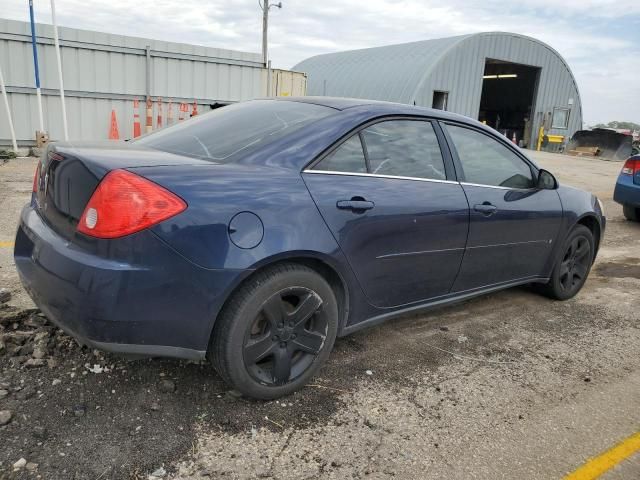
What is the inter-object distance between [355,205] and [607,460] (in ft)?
5.52

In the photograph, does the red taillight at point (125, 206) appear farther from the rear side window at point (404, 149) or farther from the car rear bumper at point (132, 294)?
the rear side window at point (404, 149)

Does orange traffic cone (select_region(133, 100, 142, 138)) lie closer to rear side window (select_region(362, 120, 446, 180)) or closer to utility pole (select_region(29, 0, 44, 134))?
utility pole (select_region(29, 0, 44, 134))

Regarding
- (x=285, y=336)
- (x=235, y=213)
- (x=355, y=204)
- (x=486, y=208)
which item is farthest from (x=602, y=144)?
(x=235, y=213)

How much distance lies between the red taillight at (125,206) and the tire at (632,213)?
8.76m

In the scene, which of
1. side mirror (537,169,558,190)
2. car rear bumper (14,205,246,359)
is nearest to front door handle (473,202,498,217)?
side mirror (537,169,558,190)

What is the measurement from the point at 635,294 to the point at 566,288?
94cm

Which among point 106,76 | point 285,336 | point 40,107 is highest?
point 106,76

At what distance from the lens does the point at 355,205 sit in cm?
280

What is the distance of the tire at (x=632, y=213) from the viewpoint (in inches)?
351

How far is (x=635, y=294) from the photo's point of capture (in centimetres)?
504

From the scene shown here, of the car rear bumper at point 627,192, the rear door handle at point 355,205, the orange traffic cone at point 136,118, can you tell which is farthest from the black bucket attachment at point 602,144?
the rear door handle at point 355,205

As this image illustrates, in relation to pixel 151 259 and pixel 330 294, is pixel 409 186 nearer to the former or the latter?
pixel 330 294

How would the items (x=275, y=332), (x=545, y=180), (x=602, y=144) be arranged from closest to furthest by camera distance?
(x=275, y=332)
(x=545, y=180)
(x=602, y=144)

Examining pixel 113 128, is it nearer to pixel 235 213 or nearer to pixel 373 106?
pixel 373 106
